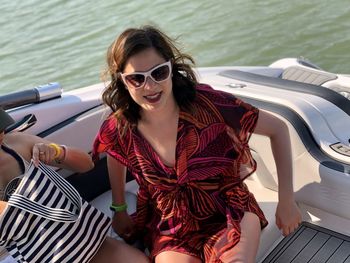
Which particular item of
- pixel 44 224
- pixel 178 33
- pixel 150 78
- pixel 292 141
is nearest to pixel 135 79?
pixel 150 78

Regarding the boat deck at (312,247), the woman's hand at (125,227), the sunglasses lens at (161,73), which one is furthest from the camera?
the woman's hand at (125,227)

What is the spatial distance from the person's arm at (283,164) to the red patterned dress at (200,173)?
5 cm

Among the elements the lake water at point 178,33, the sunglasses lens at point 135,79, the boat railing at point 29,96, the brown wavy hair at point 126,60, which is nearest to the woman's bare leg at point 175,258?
the brown wavy hair at point 126,60

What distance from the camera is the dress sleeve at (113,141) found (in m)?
1.71

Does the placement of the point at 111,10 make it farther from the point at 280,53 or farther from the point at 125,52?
the point at 125,52

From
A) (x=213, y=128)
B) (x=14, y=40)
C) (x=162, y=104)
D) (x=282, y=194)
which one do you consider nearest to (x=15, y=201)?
(x=162, y=104)

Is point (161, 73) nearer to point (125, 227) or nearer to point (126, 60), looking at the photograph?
point (126, 60)

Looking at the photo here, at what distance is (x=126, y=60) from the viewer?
1.56m

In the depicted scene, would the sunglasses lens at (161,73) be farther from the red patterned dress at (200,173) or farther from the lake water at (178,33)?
the lake water at (178,33)

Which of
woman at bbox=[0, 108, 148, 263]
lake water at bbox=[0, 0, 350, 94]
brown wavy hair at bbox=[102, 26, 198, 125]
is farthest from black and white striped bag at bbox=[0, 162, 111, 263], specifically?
lake water at bbox=[0, 0, 350, 94]

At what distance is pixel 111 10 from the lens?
7.21 m

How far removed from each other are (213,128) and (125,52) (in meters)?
0.35

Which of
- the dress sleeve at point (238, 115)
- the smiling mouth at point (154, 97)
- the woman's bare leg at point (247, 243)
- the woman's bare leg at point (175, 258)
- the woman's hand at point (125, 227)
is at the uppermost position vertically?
the smiling mouth at point (154, 97)

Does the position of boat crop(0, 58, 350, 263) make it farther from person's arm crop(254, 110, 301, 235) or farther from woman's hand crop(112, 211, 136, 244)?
woman's hand crop(112, 211, 136, 244)
